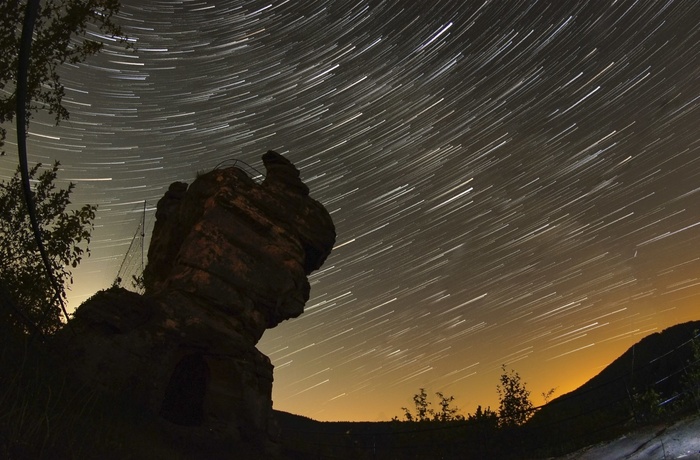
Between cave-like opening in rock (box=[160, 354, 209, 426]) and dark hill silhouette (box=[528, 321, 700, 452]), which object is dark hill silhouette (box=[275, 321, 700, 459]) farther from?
cave-like opening in rock (box=[160, 354, 209, 426])

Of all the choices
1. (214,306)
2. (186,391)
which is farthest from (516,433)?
(214,306)

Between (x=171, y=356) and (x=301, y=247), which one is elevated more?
(x=301, y=247)

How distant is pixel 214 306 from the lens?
16328 millimetres

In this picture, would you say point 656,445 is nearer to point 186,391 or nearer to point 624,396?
point 624,396

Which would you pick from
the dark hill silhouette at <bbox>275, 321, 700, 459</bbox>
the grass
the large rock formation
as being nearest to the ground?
the dark hill silhouette at <bbox>275, 321, 700, 459</bbox>

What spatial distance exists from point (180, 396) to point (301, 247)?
269 inches

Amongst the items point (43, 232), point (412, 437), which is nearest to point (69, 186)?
point (43, 232)

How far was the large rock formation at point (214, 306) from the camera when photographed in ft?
43.1

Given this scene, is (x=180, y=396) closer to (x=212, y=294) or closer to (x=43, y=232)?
(x=212, y=294)

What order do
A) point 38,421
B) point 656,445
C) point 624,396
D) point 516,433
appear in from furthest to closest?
1. point 516,433
2. point 624,396
3. point 656,445
4. point 38,421

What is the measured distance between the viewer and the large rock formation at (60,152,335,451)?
13133mm

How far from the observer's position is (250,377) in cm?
1541

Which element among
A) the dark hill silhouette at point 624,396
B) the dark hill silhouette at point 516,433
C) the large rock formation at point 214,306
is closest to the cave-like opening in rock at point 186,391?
the large rock formation at point 214,306

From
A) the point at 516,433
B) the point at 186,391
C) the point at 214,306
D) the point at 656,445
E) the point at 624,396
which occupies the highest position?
the point at 214,306
